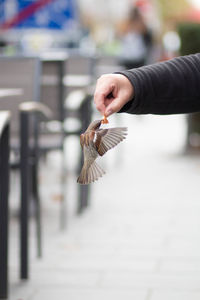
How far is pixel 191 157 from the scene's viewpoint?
10664 millimetres

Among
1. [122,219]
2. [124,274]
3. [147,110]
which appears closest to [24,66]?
[122,219]

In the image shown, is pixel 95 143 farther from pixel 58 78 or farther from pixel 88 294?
pixel 58 78

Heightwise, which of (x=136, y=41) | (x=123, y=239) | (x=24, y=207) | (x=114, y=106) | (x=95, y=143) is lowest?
(x=123, y=239)

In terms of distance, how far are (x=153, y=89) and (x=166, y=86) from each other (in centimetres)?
6

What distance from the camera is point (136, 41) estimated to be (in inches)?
619

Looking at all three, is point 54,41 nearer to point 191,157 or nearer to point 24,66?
point 191,157

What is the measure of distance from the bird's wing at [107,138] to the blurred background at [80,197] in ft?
5.74

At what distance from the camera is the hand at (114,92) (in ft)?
9.14

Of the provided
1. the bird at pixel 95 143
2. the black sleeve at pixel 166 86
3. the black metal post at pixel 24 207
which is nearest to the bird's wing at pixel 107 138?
the bird at pixel 95 143

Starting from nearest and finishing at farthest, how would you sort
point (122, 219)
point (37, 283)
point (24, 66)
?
point (37, 283)
point (24, 66)
point (122, 219)

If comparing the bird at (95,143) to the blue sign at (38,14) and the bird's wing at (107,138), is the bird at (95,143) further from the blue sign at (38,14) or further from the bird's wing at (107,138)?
the blue sign at (38,14)

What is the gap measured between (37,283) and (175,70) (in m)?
2.36

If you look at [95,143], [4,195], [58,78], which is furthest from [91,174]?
[58,78]

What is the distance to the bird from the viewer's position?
277cm
